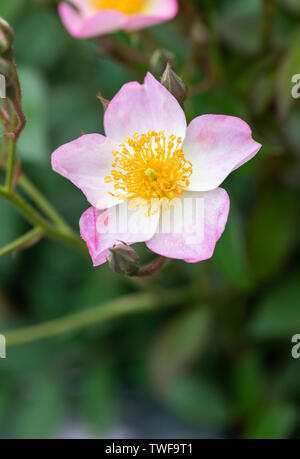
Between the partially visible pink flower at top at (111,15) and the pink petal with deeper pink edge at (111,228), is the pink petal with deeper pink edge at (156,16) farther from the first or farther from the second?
the pink petal with deeper pink edge at (111,228)

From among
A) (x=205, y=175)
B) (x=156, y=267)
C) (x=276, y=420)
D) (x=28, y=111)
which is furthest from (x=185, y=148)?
(x=276, y=420)

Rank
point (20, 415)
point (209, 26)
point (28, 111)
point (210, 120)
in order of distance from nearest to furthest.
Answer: point (210, 120) → point (28, 111) → point (209, 26) → point (20, 415)

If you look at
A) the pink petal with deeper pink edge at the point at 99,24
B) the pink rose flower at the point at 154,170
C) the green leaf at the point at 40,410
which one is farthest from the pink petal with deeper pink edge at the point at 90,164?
the green leaf at the point at 40,410

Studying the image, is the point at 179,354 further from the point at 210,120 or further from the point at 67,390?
the point at 210,120

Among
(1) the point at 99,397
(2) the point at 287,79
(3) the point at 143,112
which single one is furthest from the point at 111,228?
(1) the point at 99,397

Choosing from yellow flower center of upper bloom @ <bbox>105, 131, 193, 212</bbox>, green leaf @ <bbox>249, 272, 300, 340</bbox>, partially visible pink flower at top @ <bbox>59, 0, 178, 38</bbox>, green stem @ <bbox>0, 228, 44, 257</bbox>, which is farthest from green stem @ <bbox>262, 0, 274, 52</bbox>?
green stem @ <bbox>0, 228, 44, 257</bbox>

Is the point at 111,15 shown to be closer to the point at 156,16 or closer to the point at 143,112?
the point at 156,16

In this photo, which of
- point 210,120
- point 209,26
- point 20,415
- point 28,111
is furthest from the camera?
point 20,415

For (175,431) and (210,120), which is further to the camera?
(175,431)
